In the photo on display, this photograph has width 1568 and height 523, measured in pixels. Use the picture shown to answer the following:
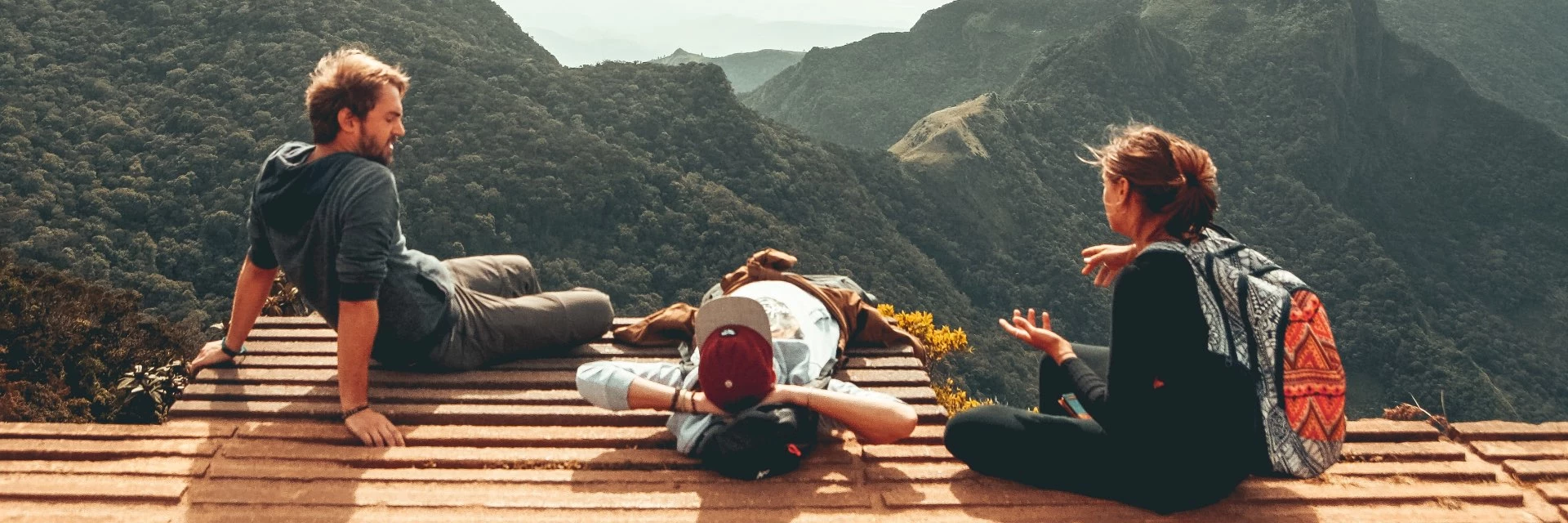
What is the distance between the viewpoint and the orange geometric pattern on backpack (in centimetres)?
229

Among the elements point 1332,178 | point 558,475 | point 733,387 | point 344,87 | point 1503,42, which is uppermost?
point 1503,42

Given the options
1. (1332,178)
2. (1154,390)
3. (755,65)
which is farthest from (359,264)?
(755,65)

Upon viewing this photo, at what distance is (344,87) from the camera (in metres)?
2.84

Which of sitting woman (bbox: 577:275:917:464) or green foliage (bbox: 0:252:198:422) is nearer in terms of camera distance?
sitting woman (bbox: 577:275:917:464)

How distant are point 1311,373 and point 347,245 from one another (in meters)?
2.53

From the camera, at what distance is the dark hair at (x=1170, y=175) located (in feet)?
7.52

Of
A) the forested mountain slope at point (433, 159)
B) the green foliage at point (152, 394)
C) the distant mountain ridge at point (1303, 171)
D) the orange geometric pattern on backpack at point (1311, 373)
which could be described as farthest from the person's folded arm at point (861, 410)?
the distant mountain ridge at point (1303, 171)

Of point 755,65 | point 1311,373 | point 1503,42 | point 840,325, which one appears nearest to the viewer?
point 1311,373

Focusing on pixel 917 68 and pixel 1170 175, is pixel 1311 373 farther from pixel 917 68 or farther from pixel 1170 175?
pixel 917 68

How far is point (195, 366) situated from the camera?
3.43m

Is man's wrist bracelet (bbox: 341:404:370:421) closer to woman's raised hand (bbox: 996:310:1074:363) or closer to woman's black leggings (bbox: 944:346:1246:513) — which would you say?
woman's black leggings (bbox: 944:346:1246:513)

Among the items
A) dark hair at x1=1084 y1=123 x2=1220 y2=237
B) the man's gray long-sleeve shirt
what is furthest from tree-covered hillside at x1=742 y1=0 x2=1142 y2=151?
dark hair at x1=1084 y1=123 x2=1220 y2=237

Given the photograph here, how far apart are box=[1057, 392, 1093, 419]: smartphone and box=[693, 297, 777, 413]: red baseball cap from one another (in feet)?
2.88

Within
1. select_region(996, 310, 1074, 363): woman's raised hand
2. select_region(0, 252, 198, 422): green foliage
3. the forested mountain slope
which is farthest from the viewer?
the forested mountain slope
